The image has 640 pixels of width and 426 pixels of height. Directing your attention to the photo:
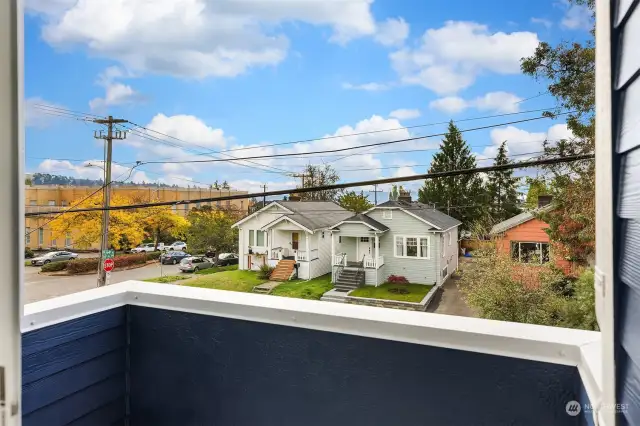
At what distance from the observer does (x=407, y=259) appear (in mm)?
1910

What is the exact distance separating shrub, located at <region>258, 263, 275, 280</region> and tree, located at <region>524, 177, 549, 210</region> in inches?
49.5

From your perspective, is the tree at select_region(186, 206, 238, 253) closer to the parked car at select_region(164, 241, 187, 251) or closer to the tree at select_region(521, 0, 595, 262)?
the parked car at select_region(164, 241, 187, 251)

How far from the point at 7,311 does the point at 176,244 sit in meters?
1.66

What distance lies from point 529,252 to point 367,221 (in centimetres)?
77

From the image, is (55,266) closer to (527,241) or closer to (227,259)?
(227,259)

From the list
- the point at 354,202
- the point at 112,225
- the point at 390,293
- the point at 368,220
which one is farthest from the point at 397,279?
the point at 112,225

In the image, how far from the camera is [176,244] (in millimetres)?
2240

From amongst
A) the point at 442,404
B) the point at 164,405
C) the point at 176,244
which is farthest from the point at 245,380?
the point at 176,244

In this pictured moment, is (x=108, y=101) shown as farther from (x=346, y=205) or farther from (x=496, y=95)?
(x=496, y=95)

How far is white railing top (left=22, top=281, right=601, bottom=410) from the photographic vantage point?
2.22 ft

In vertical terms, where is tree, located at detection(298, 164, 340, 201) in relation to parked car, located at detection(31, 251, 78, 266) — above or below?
above

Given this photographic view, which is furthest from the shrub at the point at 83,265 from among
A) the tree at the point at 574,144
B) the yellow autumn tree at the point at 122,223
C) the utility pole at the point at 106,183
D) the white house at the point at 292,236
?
the tree at the point at 574,144

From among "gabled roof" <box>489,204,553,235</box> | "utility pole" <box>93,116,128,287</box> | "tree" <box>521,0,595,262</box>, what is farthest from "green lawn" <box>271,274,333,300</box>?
"tree" <box>521,0,595,262</box>

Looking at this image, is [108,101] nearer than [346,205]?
No
